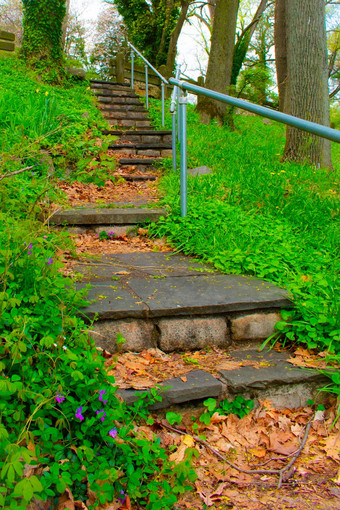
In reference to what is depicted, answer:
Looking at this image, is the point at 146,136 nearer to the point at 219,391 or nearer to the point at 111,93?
the point at 111,93

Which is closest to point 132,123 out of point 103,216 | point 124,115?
point 124,115

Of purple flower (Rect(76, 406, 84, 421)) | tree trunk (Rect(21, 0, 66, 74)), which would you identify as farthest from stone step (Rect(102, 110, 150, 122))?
purple flower (Rect(76, 406, 84, 421))

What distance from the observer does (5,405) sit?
4.66 feet

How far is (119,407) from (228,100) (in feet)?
7.75

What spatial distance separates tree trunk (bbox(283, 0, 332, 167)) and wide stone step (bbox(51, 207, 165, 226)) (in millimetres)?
2764

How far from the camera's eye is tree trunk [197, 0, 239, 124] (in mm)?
9305

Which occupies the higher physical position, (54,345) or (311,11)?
(311,11)

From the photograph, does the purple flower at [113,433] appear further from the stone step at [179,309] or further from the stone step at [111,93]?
the stone step at [111,93]

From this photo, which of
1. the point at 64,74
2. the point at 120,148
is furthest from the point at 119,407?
the point at 64,74

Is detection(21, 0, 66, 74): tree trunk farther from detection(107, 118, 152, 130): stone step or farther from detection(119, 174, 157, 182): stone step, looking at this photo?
detection(119, 174, 157, 182): stone step

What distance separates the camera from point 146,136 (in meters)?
7.03

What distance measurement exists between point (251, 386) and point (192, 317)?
0.50m

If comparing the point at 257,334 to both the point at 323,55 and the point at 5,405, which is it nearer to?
the point at 5,405

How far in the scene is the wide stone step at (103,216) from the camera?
344 centimetres
